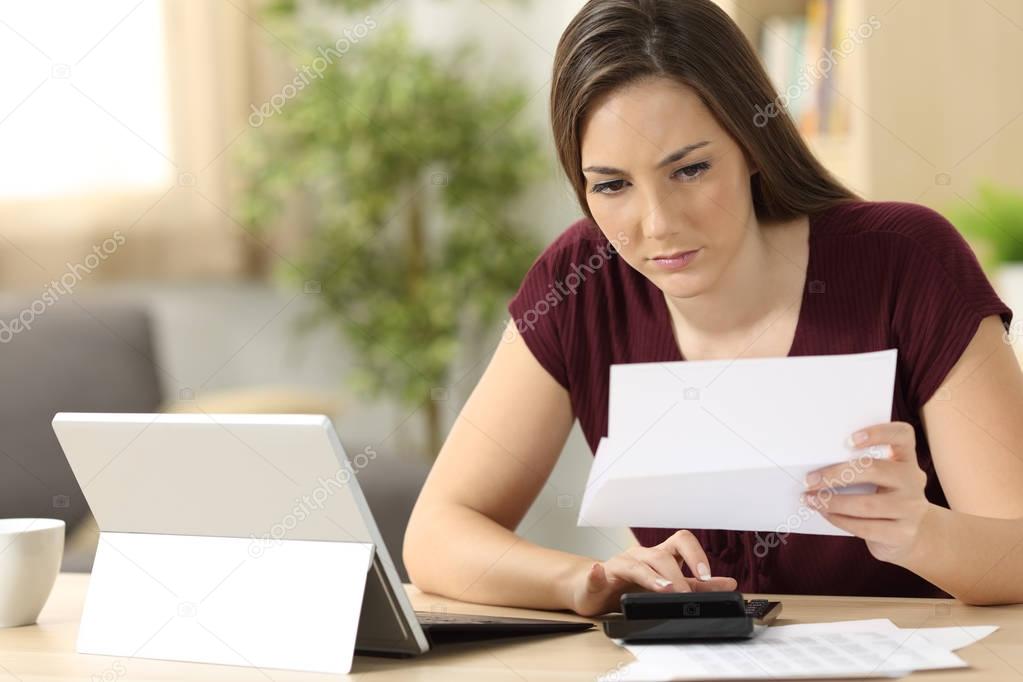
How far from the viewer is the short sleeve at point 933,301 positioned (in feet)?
4.47

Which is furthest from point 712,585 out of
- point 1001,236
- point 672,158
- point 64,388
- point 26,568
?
point 64,388

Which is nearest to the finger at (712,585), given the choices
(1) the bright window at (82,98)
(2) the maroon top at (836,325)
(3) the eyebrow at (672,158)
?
(2) the maroon top at (836,325)

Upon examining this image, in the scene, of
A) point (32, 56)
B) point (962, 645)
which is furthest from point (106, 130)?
point (962, 645)

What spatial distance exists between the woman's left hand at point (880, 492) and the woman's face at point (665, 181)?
377mm

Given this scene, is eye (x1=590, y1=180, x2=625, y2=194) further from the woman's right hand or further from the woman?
the woman's right hand

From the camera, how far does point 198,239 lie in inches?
144

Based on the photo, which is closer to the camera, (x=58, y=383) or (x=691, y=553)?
(x=691, y=553)

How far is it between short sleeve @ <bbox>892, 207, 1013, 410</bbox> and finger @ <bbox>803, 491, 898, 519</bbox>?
0.34m

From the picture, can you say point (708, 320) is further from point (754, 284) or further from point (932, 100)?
point (932, 100)

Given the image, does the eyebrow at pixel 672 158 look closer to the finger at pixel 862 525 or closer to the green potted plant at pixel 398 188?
the finger at pixel 862 525

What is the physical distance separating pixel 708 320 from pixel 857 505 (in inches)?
20.4

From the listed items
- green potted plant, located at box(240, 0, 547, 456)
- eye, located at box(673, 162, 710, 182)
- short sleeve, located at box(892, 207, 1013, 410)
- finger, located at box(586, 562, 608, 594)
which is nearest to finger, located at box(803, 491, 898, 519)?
finger, located at box(586, 562, 608, 594)

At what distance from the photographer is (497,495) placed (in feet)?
4.98

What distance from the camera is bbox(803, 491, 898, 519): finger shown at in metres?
1.05
